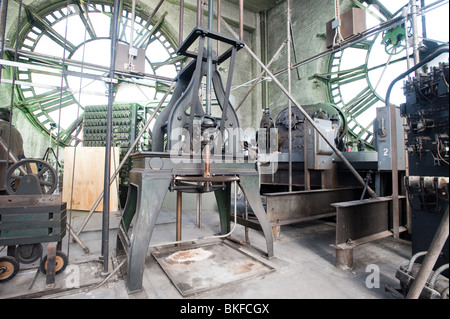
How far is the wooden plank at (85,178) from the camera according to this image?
4086mm

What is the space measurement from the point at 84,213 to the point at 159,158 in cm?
331

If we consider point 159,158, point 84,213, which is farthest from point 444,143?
point 84,213

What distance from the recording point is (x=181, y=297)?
1.38 meters

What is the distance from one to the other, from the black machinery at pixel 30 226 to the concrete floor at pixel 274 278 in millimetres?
103

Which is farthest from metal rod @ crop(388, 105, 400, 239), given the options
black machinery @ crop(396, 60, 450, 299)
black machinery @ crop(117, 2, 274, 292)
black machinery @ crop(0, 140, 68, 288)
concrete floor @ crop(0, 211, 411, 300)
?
black machinery @ crop(0, 140, 68, 288)

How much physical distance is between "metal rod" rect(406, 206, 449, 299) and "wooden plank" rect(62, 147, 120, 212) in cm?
418

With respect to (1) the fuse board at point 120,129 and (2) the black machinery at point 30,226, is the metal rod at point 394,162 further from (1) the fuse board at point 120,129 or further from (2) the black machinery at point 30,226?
(1) the fuse board at point 120,129

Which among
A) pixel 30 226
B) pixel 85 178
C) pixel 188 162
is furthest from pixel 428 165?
pixel 85 178

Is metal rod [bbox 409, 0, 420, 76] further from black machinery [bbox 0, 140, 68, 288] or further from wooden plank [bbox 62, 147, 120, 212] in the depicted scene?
wooden plank [bbox 62, 147, 120, 212]

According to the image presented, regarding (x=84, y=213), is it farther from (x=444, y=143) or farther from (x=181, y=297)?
(x=444, y=143)

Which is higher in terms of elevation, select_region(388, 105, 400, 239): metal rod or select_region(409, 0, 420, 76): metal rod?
select_region(409, 0, 420, 76): metal rod

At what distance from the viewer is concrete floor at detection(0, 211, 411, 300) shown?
1.40 meters

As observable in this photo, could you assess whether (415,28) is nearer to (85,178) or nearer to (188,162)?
(188,162)
